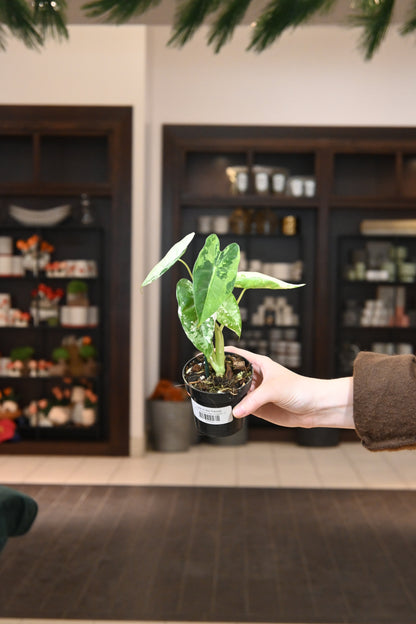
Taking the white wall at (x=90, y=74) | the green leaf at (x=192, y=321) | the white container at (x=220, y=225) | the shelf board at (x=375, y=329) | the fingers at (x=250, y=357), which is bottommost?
the shelf board at (x=375, y=329)

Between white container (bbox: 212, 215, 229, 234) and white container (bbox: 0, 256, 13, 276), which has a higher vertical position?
white container (bbox: 212, 215, 229, 234)

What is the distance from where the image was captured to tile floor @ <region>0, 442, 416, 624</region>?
5438 mm

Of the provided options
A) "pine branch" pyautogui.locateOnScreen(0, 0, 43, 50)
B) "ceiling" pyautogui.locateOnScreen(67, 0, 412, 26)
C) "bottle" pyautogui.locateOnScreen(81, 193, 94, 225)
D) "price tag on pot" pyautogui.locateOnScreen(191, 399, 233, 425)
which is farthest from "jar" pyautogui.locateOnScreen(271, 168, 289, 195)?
"price tag on pot" pyautogui.locateOnScreen(191, 399, 233, 425)

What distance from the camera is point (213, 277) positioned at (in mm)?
1153

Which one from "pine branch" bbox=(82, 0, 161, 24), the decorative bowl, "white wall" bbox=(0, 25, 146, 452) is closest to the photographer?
"pine branch" bbox=(82, 0, 161, 24)

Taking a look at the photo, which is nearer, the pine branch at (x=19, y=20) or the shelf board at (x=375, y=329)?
the pine branch at (x=19, y=20)

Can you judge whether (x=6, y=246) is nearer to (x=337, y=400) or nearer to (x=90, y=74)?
(x=90, y=74)

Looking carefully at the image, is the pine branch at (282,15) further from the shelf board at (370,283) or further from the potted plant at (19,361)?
the shelf board at (370,283)

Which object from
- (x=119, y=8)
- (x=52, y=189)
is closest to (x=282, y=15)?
(x=119, y=8)

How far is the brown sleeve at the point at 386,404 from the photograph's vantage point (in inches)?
48.6

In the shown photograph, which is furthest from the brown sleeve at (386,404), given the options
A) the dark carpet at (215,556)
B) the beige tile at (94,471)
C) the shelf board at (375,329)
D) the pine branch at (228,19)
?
the shelf board at (375,329)

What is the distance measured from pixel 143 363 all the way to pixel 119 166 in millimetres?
1533

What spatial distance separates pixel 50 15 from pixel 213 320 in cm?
82

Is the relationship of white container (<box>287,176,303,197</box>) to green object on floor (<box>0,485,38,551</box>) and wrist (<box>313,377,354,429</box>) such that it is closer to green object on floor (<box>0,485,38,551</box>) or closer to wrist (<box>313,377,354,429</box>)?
green object on floor (<box>0,485,38,551</box>)
